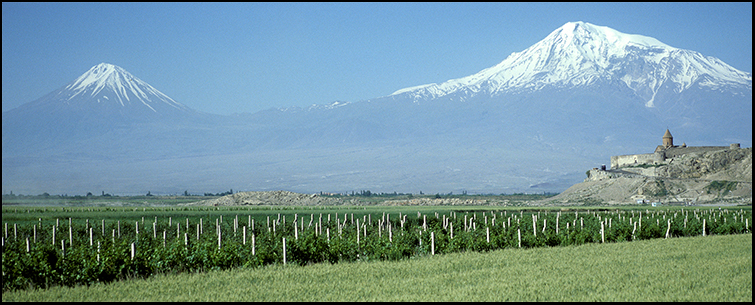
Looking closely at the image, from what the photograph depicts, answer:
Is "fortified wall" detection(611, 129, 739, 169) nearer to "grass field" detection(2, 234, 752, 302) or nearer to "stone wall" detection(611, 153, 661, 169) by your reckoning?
"stone wall" detection(611, 153, 661, 169)

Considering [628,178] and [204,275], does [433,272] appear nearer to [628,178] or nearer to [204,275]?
[204,275]

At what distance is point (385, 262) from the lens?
19.9 meters

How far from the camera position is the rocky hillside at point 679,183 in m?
98.4

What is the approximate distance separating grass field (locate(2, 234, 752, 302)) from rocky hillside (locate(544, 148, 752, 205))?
8332 cm

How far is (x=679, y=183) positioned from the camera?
352 feet

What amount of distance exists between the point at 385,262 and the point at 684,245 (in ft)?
41.9

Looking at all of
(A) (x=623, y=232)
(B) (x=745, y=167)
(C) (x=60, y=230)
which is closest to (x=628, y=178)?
(B) (x=745, y=167)

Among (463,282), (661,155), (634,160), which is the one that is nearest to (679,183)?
(661,155)

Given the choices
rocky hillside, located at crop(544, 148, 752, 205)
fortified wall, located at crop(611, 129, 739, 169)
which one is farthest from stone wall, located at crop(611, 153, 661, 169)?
rocky hillside, located at crop(544, 148, 752, 205)

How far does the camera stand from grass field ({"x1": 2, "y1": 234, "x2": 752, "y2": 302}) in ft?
45.9

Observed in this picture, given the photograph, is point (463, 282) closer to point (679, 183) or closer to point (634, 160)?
point (679, 183)

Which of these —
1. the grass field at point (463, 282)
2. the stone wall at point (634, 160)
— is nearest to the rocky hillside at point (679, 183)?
the stone wall at point (634, 160)

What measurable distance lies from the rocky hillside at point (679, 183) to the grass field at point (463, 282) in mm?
83318

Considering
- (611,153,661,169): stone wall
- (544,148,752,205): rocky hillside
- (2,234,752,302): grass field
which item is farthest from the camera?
(611,153,661,169): stone wall
